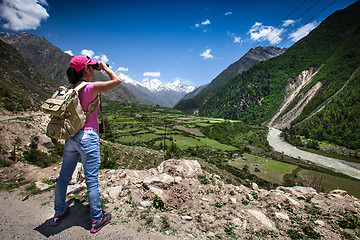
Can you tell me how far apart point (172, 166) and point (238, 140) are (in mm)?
90840

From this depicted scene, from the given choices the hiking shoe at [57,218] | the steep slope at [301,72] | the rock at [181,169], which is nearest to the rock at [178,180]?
the rock at [181,169]

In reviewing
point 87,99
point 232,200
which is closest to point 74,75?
point 87,99

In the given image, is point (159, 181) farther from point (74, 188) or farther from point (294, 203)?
point (294, 203)

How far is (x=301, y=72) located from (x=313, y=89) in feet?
155

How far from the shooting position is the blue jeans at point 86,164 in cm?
332

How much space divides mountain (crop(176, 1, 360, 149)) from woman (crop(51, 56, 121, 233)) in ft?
328

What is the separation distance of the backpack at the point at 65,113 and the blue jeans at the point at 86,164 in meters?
0.23

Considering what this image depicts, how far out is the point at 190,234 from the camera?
11.9 feet

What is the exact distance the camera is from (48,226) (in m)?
3.49

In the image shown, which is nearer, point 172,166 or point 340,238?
point 340,238

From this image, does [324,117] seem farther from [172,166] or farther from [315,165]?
[172,166]

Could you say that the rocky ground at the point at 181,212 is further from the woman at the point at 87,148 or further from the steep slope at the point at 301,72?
the steep slope at the point at 301,72

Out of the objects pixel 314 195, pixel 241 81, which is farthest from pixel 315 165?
pixel 241 81

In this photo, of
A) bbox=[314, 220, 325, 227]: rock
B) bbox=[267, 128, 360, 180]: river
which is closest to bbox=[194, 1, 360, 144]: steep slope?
bbox=[267, 128, 360, 180]: river
